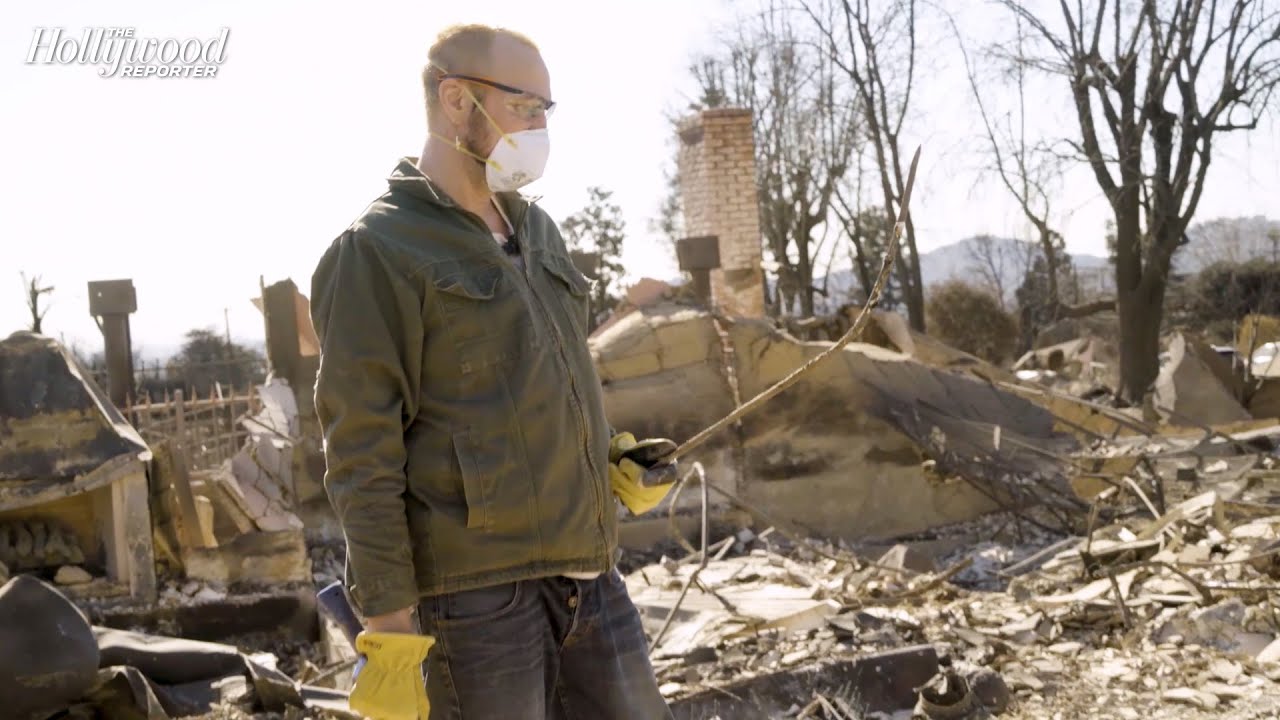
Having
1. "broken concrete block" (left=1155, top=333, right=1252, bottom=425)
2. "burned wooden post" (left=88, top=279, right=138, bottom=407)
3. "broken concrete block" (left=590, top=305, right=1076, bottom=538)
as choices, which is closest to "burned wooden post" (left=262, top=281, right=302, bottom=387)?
"burned wooden post" (left=88, top=279, right=138, bottom=407)

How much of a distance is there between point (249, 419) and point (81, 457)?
118 inches

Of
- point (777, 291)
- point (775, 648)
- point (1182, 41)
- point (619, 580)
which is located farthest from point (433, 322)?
point (777, 291)

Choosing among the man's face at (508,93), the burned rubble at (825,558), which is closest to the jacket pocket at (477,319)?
the man's face at (508,93)

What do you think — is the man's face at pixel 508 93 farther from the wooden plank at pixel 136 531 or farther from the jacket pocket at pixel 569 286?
the wooden plank at pixel 136 531

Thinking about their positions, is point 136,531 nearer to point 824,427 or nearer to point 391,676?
point 391,676

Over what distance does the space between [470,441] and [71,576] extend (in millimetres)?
4996

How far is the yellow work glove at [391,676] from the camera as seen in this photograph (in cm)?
202

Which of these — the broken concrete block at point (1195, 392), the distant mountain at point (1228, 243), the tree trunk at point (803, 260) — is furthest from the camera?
the distant mountain at point (1228, 243)

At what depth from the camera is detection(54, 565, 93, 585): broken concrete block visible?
6234 millimetres

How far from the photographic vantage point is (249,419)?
30.5ft

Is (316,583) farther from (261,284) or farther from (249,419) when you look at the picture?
(261,284)

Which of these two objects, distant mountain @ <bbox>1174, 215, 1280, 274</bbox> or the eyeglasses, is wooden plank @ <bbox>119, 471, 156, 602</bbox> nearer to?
the eyeglasses

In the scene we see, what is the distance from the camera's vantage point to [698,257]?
459 inches

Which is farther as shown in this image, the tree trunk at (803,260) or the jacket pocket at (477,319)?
the tree trunk at (803,260)
